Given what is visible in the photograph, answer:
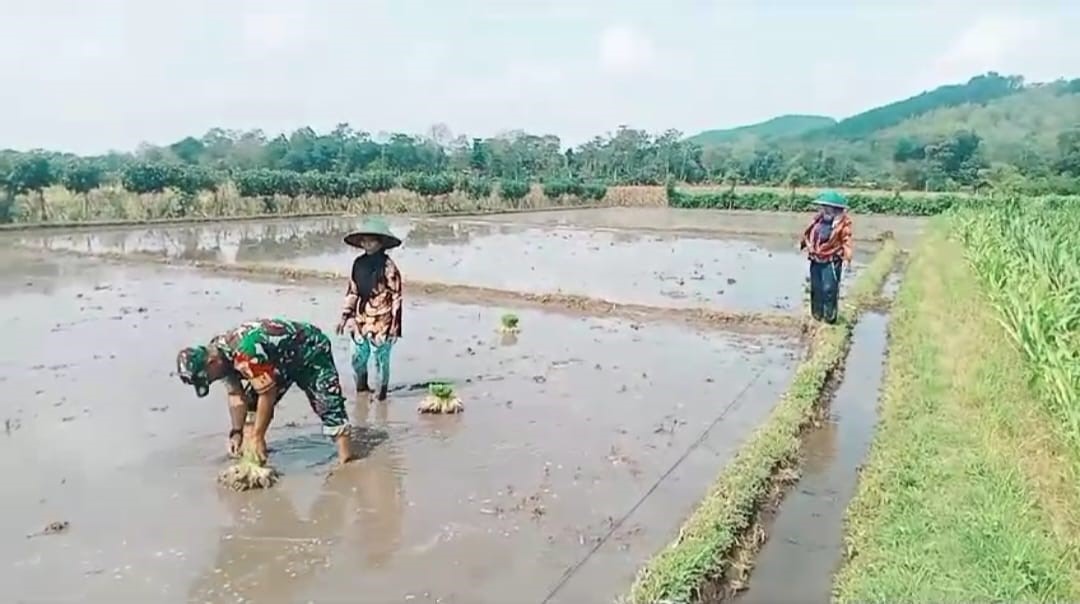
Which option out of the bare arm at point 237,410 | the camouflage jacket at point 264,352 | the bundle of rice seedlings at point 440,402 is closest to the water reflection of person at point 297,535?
the bare arm at point 237,410

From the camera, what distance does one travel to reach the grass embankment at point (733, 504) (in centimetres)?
412

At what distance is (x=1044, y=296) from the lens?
23.4 ft

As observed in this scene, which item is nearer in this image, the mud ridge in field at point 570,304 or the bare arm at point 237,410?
the bare arm at point 237,410

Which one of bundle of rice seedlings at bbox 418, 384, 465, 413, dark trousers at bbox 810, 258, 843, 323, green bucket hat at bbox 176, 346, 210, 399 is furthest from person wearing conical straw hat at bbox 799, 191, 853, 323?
green bucket hat at bbox 176, 346, 210, 399

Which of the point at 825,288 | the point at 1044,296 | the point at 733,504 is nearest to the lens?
the point at 733,504

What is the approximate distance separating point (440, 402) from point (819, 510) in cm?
317

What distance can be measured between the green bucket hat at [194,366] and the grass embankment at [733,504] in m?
2.84

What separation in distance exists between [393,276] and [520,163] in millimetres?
52554

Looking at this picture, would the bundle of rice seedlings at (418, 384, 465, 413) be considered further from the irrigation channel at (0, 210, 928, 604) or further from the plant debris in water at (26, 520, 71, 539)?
the plant debris in water at (26, 520, 71, 539)

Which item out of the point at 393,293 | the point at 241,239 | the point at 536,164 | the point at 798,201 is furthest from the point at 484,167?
the point at 393,293

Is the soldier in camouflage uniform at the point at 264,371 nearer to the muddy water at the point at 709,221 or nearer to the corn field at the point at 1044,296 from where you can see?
the corn field at the point at 1044,296

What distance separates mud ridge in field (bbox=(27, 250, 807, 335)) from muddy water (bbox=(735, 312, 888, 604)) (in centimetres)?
297

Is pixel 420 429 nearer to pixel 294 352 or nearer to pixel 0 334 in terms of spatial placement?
pixel 294 352

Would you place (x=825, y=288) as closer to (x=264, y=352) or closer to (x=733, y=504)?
(x=733, y=504)
